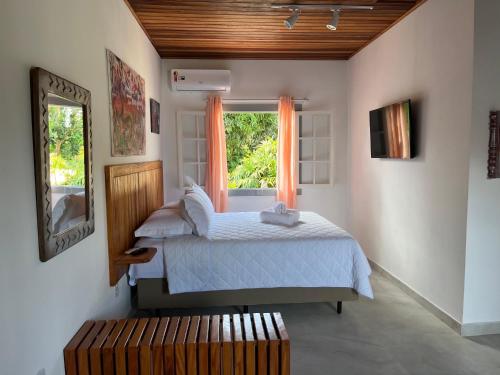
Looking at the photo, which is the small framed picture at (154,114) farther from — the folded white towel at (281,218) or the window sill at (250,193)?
the folded white towel at (281,218)

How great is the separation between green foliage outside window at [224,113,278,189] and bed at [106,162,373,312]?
255cm

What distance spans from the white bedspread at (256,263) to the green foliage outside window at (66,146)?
1067 mm

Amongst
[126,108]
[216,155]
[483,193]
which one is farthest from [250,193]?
[483,193]

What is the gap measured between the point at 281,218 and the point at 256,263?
2.33 ft

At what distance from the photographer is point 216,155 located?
4789 mm

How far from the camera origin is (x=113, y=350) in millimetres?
1774

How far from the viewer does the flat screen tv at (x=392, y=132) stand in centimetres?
327

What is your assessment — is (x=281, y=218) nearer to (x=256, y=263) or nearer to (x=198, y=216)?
(x=256, y=263)

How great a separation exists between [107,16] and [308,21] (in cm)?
193

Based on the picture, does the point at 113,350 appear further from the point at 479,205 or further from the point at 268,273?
the point at 479,205

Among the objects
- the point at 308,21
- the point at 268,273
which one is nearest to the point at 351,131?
the point at 308,21

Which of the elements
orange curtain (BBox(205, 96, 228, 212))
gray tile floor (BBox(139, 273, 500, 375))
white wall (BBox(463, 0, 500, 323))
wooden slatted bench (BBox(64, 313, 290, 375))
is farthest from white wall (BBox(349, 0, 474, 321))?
orange curtain (BBox(205, 96, 228, 212))


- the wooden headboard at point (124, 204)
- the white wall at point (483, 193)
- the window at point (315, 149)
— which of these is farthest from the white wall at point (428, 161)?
the wooden headboard at point (124, 204)

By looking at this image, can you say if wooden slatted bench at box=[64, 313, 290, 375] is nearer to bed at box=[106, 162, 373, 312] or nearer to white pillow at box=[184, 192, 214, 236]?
bed at box=[106, 162, 373, 312]
